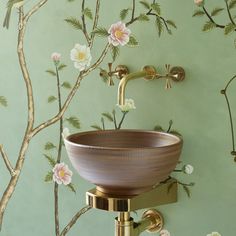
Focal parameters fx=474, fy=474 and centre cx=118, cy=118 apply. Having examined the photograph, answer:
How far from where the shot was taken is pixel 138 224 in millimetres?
1455

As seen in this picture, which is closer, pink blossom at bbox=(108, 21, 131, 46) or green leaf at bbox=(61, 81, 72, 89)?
pink blossom at bbox=(108, 21, 131, 46)

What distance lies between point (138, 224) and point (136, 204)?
12 centimetres

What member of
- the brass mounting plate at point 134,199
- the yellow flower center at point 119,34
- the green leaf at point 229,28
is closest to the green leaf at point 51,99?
the yellow flower center at point 119,34

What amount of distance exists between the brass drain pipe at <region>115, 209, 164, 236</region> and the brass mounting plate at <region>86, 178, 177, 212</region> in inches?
2.6

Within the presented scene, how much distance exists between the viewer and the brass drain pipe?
141 cm

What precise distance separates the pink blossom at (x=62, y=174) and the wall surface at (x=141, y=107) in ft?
0.10

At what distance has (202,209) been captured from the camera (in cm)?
150

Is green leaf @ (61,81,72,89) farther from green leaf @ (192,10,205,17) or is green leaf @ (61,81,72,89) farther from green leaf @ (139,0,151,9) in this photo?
green leaf @ (192,10,205,17)

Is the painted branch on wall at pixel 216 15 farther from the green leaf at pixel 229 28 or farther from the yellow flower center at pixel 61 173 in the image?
the yellow flower center at pixel 61 173

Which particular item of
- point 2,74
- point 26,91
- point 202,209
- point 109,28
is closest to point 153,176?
point 202,209

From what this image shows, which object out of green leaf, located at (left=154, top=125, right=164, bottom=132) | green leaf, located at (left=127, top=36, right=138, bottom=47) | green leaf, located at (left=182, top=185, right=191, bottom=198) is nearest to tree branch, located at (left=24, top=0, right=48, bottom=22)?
green leaf, located at (left=127, top=36, right=138, bottom=47)

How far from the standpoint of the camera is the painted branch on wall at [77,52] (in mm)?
1541

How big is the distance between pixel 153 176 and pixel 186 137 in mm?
270

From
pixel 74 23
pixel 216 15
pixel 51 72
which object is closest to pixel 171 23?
pixel 216 15
